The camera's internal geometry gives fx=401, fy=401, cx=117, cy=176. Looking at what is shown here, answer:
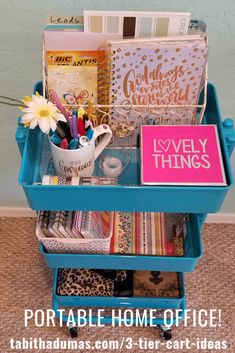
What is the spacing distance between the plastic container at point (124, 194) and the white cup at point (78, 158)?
44 millimetres

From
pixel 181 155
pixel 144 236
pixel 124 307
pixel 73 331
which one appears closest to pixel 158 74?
pixel 181 155

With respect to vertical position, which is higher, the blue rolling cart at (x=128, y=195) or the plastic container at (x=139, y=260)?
the blue rolling cart at (x=128, y=195)

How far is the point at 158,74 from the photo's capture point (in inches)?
32.7

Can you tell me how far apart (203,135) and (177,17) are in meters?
0.24

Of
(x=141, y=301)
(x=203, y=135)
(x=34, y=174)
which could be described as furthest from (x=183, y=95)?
(x=141, y=301)

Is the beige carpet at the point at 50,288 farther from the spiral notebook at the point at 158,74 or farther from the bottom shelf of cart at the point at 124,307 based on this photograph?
the spiral notebook at the point at 158,74

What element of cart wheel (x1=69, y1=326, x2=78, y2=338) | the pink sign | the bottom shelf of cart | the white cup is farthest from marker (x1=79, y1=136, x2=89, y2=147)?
cart wheel (x1=69, y1=326, x2=78, y2=338)

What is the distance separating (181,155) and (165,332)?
0.75 m

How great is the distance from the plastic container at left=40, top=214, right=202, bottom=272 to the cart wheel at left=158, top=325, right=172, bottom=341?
0.35 metres

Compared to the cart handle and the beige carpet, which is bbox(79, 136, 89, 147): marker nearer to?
the cart handle

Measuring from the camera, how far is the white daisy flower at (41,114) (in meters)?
0.74

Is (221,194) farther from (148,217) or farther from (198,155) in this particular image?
(148,217)

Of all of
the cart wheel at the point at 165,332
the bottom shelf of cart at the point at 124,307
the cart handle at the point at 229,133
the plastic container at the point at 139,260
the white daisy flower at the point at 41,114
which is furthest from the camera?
the cart wheel at the point at 165,332

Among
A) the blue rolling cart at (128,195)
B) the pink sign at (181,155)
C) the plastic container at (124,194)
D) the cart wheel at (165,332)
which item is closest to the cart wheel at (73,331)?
the cart wheel at (165,332)
